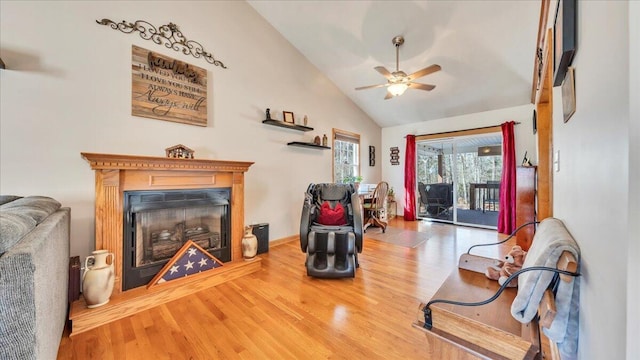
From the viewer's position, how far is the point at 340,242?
2441 mm

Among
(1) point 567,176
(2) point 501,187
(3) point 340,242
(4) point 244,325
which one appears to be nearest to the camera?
(1) point 567,176

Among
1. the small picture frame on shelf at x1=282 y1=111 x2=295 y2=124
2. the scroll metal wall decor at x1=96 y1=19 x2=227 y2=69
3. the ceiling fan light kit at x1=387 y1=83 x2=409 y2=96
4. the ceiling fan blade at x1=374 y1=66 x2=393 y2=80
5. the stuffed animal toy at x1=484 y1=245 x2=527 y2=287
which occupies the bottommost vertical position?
the stuffed animal toy at x1=484 y1=245 x2=527 y2=287

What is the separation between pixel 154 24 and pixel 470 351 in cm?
366

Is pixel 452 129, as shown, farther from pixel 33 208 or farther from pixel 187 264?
pixel 33 208

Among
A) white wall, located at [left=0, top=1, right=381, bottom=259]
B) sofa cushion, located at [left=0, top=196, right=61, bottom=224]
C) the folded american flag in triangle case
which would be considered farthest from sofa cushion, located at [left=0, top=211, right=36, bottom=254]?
white wall, located at [left=0, top=1, right=381, bottom=259]

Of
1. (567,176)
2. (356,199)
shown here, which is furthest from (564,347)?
(356,199)

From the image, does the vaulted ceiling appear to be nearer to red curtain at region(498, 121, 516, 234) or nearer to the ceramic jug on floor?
red curtain at region(498, 121, 516, 234)

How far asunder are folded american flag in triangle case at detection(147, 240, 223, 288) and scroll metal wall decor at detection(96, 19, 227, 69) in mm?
2182

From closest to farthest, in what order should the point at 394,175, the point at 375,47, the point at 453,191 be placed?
the point at 375,47 → the point at 453,191 → the point at 394,175

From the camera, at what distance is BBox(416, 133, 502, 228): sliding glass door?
4.76 m

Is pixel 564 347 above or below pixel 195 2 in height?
below

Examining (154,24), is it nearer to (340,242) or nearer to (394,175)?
(340,242)

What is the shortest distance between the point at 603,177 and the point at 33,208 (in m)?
2.49

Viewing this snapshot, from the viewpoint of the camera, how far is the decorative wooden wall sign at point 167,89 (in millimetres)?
2359
